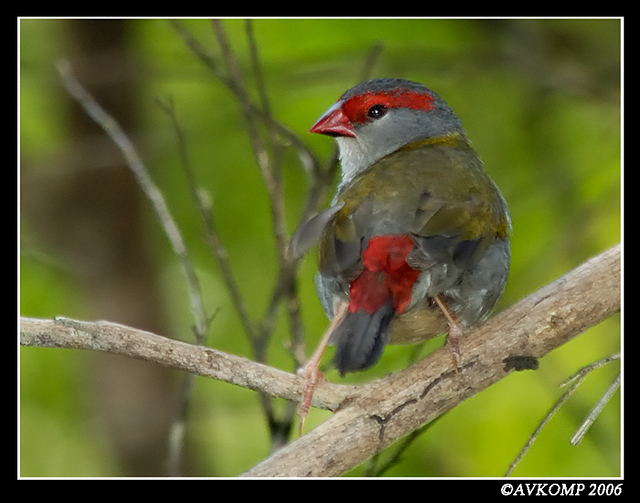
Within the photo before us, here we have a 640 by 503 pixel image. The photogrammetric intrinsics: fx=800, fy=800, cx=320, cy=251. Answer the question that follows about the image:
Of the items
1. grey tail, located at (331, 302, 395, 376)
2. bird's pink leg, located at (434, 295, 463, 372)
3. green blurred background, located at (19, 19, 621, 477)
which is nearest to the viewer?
grey tail, located at (331, 302, 395, 376)

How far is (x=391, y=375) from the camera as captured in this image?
3404mm

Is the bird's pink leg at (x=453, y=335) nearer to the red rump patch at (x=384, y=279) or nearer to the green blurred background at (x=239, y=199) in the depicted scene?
the red rump patch at (x=384, y=279)

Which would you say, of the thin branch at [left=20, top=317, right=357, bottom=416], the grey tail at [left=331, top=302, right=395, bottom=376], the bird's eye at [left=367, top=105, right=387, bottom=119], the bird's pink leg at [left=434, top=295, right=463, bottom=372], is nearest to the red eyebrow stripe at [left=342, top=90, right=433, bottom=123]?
the bird's eye at [left=367, top=105, right=387, bottom=119]

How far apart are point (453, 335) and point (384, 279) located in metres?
0.48

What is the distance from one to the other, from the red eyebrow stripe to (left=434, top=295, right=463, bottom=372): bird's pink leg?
4.46 ft

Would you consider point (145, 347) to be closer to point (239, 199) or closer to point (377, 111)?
point (377, 111)

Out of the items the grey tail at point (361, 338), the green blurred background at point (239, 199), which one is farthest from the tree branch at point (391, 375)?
the green blurred background at point (239, 199)

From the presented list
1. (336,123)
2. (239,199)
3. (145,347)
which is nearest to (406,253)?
(145,347)

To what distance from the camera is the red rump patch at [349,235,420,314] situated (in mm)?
3184

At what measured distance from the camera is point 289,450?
303cm

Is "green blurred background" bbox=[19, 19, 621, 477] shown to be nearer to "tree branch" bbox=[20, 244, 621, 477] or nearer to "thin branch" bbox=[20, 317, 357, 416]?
"tree branch" bbox=[20, 244, 621, 477]

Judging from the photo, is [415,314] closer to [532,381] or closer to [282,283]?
[282,283]
